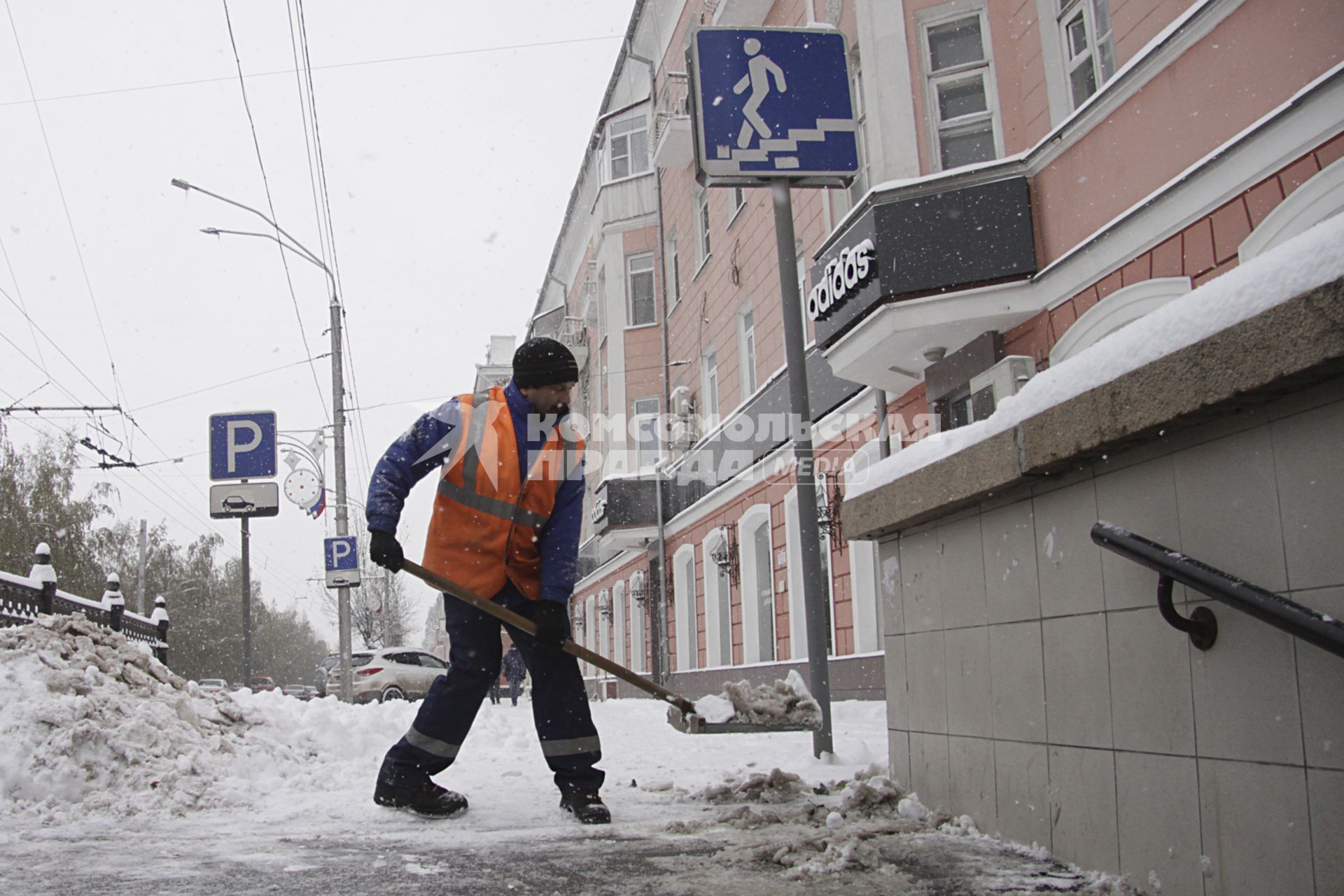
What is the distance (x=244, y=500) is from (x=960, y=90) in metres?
11.1

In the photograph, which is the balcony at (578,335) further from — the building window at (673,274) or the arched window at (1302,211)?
the arched window at (1302,211)

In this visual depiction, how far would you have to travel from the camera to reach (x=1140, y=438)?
262cm

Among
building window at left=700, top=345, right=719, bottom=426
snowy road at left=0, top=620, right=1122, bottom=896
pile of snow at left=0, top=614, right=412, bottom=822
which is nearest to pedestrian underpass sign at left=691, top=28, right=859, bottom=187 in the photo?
snowy road at left=0, top=620, right=1122, bottom=896

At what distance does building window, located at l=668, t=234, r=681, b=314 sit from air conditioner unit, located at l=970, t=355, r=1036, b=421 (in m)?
13.5

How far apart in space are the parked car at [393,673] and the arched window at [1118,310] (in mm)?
17817

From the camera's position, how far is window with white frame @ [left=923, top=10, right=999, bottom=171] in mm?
10438

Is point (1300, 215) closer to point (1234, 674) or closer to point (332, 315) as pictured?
point (1234, 674)

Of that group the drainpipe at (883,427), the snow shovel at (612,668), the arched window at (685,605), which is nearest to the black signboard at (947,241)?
the drainpipe at (883,427)

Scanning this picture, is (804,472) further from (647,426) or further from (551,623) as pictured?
(647,426)

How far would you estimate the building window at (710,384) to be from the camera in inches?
785

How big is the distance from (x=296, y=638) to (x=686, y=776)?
121349 millimetres

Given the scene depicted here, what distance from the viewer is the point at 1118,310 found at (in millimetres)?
8133

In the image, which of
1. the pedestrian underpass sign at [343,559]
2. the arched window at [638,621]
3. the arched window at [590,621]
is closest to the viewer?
the pedestrian underpass sign at [343,559]

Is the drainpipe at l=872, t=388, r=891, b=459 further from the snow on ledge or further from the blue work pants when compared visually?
the snow on ledge
